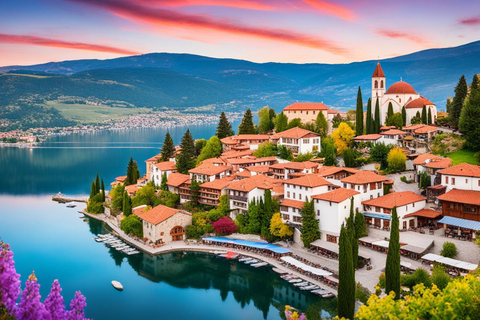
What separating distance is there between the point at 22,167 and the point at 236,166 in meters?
90.7

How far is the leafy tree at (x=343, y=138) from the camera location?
53438 millimetres

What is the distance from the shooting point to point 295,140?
53.8 metres

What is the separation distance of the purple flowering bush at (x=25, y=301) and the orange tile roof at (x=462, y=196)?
3073cm

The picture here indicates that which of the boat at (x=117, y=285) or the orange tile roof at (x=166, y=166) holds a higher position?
the orange tile roof at (x=166, y=166)

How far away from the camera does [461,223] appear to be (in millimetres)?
32781

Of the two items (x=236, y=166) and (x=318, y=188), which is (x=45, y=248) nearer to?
(x=236, y=166)

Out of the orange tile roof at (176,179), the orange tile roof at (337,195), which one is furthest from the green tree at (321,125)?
the orange tile roof at (337,195)

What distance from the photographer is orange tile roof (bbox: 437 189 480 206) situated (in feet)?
109

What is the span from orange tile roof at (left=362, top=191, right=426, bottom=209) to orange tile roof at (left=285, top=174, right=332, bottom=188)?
413 centimetres

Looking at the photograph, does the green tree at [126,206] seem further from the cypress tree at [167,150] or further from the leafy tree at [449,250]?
the leafy tree at [449,250]

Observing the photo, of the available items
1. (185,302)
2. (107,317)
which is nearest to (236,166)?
(185,302)

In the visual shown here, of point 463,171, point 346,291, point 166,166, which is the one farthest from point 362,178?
point 166,166

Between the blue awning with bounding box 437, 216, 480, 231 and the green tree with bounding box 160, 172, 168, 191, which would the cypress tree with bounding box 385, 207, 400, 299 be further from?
the green tree with bounding box 160, 172, 168, 191

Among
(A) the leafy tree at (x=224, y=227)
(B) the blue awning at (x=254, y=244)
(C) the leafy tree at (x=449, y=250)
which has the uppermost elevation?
(C) the leafy tree at (x=449, y=250)
